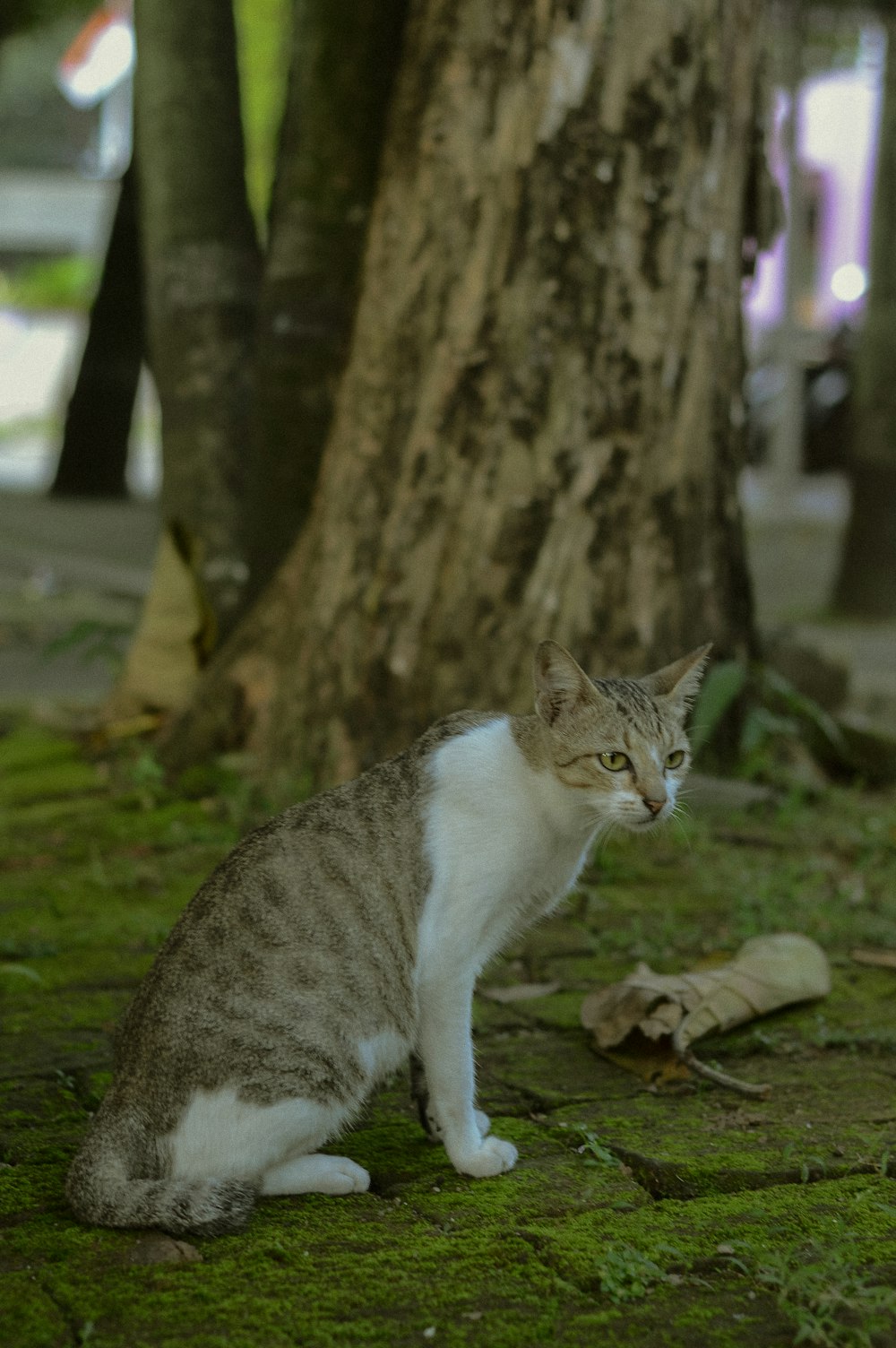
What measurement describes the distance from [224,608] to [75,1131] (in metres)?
3.31

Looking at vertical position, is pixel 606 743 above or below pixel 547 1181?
above

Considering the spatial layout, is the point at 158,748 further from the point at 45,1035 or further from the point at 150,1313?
the point at 150,1313

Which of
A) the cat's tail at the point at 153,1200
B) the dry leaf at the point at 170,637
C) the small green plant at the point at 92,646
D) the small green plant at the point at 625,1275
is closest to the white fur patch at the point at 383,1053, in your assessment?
the cat's tail at the point at 153,1200

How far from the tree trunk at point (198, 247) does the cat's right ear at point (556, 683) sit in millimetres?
3454

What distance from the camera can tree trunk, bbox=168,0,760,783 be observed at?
4625 mm

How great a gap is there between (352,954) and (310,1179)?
1.25 ft

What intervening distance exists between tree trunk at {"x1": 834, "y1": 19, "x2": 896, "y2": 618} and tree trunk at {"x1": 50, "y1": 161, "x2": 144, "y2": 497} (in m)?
5.63

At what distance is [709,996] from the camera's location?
3277 mm

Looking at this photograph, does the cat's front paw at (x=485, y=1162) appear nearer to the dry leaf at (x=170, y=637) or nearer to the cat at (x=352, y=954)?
the cat at (x=352, y=954)

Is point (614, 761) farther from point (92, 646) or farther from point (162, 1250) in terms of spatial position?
point (92, 646)

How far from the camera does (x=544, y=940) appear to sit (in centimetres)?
401

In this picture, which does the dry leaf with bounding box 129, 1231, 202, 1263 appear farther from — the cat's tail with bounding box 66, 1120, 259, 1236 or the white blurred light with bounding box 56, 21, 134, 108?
the white blurred light with bounding box 56, 21, 134, 108

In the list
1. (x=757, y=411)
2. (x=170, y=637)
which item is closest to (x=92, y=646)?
(x=170, y=637)

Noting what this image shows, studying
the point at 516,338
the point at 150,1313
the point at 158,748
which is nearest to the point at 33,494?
the point at 158,748
